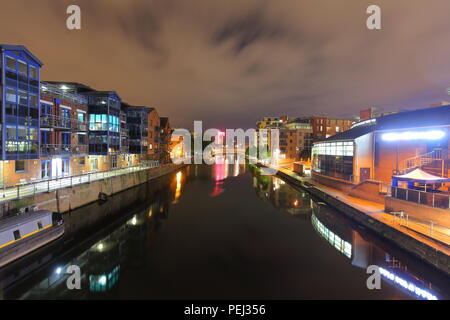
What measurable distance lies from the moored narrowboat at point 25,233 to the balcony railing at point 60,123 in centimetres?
1195

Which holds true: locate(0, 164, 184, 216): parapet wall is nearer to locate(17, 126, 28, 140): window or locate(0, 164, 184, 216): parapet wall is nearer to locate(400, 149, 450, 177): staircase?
locate(17, 126, 28, 140): window

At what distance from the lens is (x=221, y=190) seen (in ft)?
131

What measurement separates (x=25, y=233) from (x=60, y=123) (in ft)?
55.0

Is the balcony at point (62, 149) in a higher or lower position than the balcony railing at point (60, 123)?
lower

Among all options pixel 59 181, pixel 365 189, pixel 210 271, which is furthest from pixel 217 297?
pixel 59 181

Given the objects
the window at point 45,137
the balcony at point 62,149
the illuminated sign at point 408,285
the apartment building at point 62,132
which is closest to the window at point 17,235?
the apartment building at point 62,132

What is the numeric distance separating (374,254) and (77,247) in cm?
2211

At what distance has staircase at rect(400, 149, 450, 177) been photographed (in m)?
18.9

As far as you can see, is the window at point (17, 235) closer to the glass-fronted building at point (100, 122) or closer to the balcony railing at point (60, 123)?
the balcony railing at point (60, 123)

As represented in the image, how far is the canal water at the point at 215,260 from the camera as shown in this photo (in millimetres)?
11258

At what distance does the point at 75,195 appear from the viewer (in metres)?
21.9

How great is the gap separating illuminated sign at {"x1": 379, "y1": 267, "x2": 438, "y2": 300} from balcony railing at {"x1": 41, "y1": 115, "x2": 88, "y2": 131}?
3233 centimetres

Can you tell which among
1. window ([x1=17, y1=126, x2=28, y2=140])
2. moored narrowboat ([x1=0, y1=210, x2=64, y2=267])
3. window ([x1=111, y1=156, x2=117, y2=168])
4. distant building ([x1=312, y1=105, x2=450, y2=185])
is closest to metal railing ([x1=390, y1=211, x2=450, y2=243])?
distant building ([x1=312, y1=105, x2=450, y2=185])
